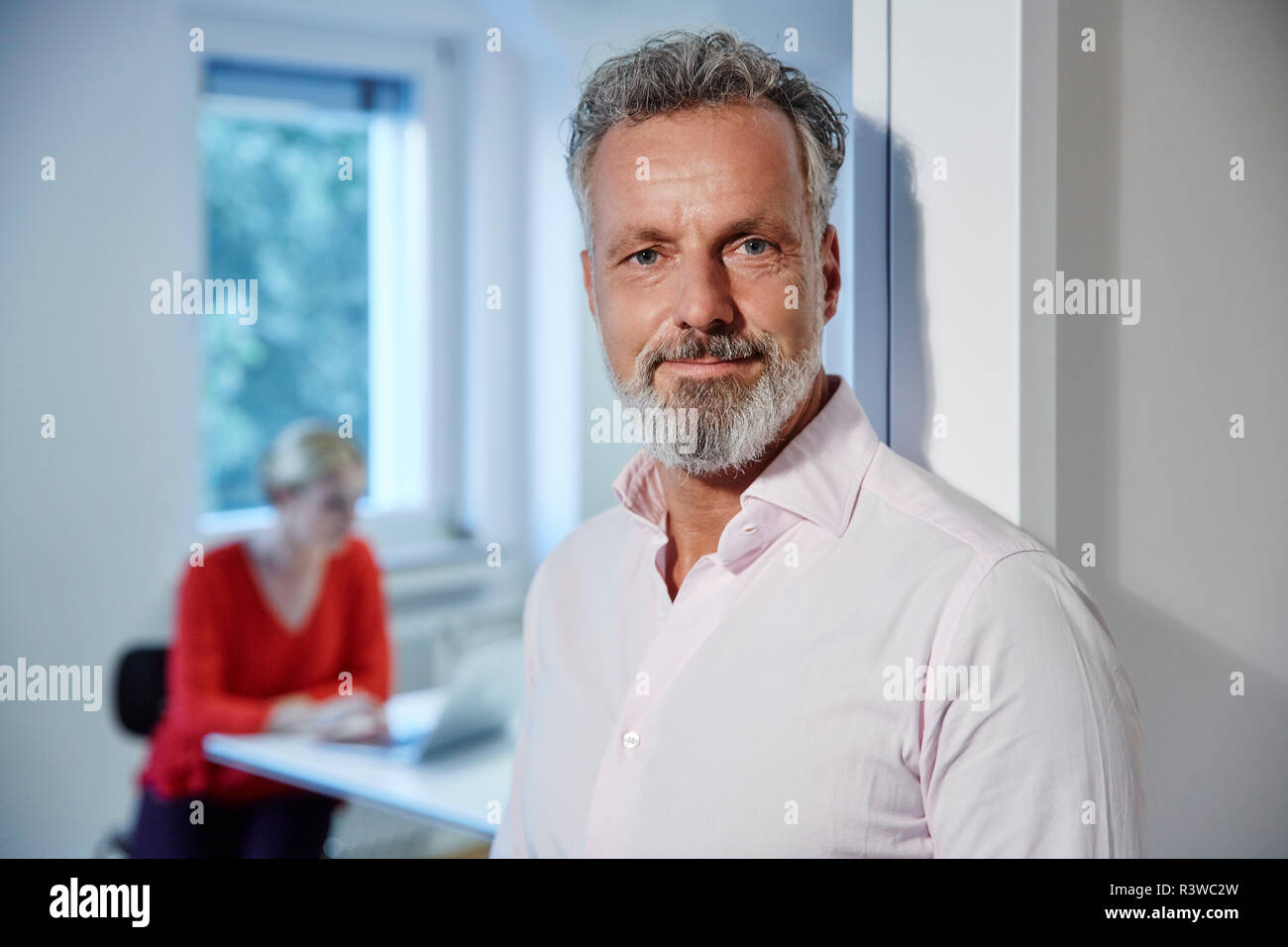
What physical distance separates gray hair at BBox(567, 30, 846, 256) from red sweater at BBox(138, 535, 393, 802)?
1.36 m

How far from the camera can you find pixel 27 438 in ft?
7.53

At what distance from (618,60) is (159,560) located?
2.05 meters

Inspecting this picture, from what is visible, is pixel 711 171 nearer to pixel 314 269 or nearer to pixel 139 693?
pixel 139 693

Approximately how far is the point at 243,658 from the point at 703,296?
1502 millimetres

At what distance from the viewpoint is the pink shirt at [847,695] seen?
0.65 metres

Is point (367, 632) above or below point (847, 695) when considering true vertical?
below

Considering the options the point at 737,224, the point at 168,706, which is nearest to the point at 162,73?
the point at 168,706

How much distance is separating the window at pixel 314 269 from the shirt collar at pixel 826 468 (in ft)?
6.74

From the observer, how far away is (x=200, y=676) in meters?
1.83

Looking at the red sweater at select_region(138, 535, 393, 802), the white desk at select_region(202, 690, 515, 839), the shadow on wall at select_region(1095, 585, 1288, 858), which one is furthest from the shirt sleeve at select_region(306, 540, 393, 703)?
the shadow on wall at select_region(1095, 585, 1288, 858)

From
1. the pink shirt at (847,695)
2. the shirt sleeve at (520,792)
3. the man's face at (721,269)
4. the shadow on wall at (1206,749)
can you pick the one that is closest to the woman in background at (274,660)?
the shirt sleeve at (520,792)

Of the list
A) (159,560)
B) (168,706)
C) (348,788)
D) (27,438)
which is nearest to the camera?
(348,788)

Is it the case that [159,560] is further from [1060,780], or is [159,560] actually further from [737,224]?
[1060,780]

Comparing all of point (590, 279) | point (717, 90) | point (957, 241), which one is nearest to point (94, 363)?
point (590, 279)
